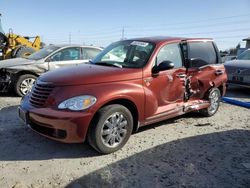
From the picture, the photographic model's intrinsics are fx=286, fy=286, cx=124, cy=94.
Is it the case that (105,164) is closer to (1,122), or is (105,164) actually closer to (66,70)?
(66,70)

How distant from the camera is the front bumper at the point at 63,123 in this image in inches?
156

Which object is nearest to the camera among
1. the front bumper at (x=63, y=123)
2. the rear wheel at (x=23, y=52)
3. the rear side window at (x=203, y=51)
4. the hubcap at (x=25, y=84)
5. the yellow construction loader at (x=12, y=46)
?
the front bumper at (x=63, y=123)

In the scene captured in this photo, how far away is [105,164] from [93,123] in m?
0.60

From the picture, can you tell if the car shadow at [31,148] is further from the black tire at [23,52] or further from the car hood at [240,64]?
the black tire at [23,52]

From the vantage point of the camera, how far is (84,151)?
4.46m

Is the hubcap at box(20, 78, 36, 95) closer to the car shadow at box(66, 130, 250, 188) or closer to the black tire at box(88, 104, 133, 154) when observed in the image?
the black tire at box(88, 104, 133, 154)

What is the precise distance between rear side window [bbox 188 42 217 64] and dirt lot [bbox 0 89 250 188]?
1508 millimetres

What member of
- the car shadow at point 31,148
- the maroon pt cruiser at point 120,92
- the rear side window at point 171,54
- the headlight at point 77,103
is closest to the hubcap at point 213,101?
the maroon pt cruiser at point 120,92

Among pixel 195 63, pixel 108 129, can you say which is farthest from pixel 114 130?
pixel 195 63

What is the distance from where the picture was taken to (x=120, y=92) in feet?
14.2

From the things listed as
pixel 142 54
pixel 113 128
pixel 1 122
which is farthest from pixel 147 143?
pixel 1 122

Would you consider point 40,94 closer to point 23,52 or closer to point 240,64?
point 240,64

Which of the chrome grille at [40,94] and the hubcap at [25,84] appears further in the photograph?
the hubcap at [25,84]

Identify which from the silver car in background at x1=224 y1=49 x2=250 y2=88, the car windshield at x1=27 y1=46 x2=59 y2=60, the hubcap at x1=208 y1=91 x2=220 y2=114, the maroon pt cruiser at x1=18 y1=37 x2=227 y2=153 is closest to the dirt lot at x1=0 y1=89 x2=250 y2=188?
the maroon pt cruiser at x1=18 y1=37 x2=227 y2=153
